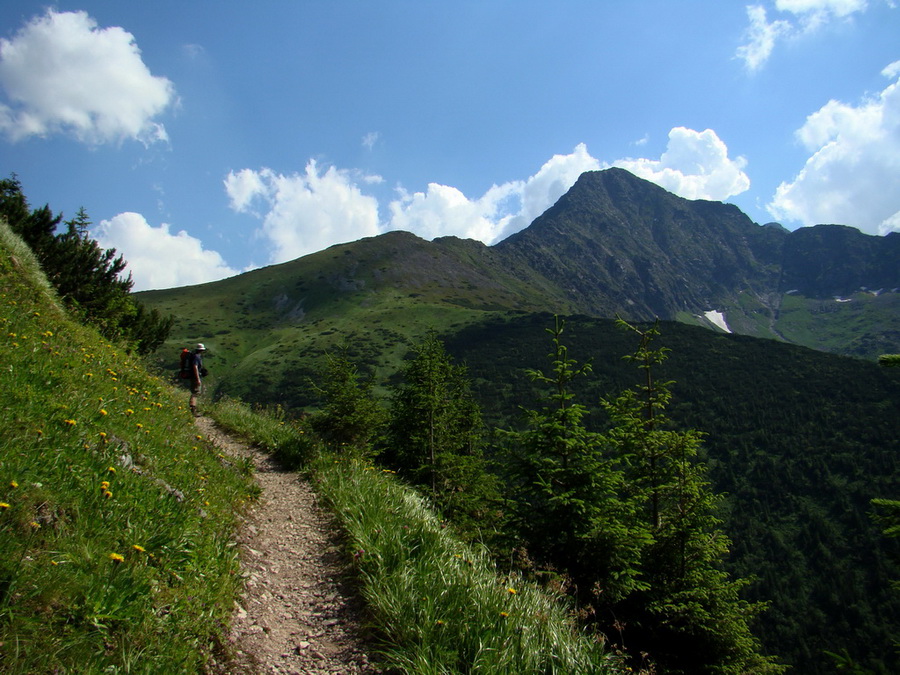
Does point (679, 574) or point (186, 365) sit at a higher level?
point (186, 365)

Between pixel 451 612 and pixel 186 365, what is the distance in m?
13.0

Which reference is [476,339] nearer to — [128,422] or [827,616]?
[827,616]

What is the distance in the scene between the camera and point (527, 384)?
495ft

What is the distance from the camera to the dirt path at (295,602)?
Result: 12.2ft

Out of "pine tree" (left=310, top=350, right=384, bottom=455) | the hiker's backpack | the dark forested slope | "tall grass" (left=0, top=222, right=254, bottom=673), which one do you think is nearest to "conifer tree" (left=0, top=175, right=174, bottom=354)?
the hiker's backpack

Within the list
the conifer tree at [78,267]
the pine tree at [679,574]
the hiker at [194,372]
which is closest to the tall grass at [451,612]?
the pine tree at [679,574]

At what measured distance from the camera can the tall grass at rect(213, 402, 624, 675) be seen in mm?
3600

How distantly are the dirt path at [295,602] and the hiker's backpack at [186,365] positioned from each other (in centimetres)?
820

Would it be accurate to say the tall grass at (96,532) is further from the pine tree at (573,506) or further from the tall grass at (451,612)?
the pine tree at (573,506)

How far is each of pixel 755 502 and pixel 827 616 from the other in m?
25.0

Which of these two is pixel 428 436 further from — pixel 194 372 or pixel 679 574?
pixel 679 574

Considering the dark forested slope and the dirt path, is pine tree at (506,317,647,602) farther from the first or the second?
the dark forested slope

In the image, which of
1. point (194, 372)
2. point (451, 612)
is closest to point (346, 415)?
point (194, 372)

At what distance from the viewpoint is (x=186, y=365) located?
14.1 m
